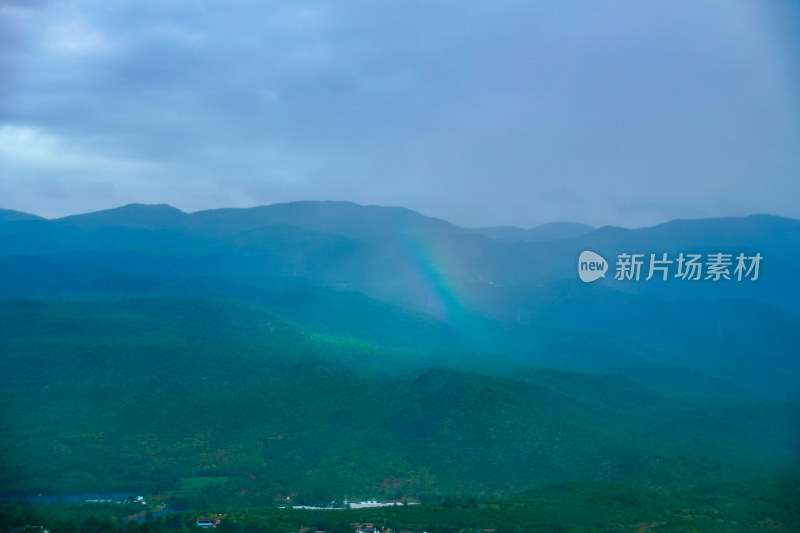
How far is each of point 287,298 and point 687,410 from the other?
230 feet

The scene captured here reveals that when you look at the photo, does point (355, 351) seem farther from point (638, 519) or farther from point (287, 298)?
point (638, 519)

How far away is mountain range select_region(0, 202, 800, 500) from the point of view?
60.0 metres

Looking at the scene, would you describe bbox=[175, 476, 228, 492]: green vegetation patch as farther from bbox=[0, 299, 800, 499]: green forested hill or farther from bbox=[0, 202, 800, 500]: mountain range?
bbox=[0, 299, 800, 499]: green forested hill

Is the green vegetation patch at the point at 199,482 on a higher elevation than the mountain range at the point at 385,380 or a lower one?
lower

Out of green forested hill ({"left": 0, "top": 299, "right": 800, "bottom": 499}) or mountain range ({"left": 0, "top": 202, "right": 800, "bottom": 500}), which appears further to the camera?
mountain range ({"left": 0, "top": 202, "right": 800, "bottom": 500})

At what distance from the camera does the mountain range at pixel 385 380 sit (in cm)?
6003

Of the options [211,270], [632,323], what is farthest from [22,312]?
[632,323]

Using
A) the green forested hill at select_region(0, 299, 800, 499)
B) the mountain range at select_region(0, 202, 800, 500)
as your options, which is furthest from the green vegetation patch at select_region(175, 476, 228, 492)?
the green forested hill at select_region(0, 299, 800, 499)

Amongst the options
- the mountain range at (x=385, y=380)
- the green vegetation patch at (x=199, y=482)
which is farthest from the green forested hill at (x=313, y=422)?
the green vegetation patch at (x=199, y=482)

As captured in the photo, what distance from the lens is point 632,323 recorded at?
157 m

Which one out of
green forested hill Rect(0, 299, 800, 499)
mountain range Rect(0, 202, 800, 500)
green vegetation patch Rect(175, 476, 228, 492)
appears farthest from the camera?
mountain range Rect(0, 202, 800, 500)

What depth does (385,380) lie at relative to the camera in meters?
86.1

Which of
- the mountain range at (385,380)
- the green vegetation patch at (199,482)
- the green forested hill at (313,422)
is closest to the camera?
the green vegetation patch at (199,482)

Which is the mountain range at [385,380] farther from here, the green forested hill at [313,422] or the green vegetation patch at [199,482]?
the green vegetation patch at [199,482]
